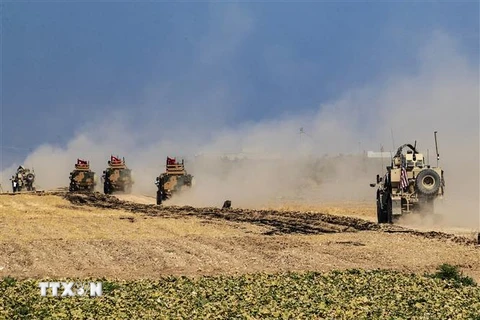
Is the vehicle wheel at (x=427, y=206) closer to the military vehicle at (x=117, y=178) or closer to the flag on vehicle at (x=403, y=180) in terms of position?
the flag on vehicle at (x=403, y=180)

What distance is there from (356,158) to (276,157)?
1976 cm

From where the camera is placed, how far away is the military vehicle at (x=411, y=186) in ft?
110

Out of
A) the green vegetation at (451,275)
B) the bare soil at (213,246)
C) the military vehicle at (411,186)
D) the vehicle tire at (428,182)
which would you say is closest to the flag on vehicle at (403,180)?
the military vehicle at (411,186)

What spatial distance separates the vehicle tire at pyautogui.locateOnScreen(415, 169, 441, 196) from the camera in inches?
1310

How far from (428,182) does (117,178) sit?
37272 mm

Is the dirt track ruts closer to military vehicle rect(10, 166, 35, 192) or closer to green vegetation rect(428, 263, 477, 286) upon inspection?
green vegetation rect(428, 263, 477, 286)

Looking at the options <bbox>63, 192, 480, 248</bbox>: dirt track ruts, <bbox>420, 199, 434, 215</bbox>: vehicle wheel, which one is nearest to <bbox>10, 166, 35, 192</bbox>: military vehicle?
<bbox>63, 192, 480, 248</bbox>: dirt track ruts

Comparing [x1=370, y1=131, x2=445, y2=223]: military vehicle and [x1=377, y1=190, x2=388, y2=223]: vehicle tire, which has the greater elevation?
[x1=370, y1=131, x2=445, y2=223]: military vehicle

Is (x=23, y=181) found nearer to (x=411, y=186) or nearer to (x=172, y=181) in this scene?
(x=172, y=181)

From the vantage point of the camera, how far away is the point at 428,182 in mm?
33531

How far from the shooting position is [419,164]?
3478 cm

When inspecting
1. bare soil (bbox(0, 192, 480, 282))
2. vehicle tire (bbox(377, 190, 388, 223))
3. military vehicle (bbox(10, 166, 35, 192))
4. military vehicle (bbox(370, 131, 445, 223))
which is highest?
military vehicle (bbox(10, 166, 35, 192))

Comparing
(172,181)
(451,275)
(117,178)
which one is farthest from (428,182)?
(117,178)

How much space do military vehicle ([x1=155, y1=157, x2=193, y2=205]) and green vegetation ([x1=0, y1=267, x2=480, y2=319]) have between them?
122ft
